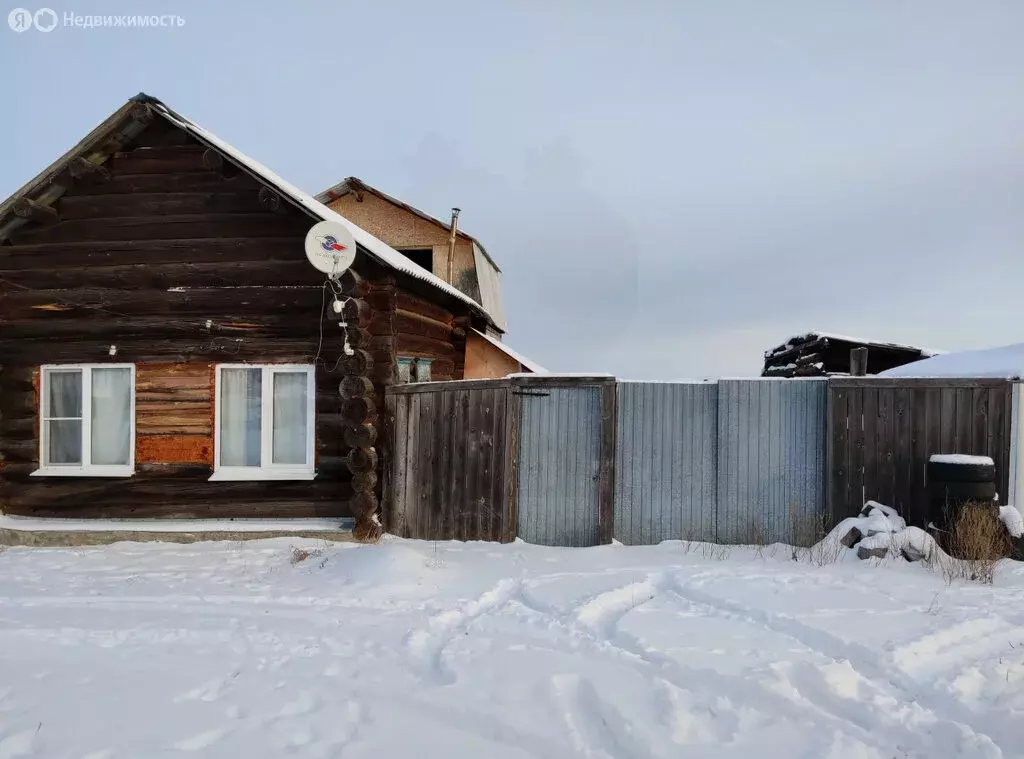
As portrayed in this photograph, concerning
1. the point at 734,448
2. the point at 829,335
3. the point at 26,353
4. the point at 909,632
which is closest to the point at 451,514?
the point at 734,448

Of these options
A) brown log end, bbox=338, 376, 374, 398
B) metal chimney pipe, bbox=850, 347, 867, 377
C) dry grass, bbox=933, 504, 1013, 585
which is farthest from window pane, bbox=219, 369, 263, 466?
dry grass, bbox=933, 504, 1013, 585

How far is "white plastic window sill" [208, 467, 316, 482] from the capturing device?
8578 mm

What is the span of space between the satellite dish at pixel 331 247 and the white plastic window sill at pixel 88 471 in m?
4.33

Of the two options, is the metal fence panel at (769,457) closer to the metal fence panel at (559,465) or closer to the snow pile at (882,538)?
the snow pile at (882,538)

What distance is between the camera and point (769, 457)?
7.22 meters

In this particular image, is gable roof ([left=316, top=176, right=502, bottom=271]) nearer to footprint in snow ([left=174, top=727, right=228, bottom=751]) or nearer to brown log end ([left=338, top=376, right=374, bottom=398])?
brown log end ([left=338, top=376, right=374, bottom=398])

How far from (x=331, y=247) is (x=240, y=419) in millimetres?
2944

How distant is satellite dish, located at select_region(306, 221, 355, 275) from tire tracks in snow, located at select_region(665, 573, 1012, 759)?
5892 millimetres

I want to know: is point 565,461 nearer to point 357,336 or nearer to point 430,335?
point 357,336

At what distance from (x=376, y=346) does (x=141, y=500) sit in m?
4.18

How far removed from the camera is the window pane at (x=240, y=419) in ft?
28.8

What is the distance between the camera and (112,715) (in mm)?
3668

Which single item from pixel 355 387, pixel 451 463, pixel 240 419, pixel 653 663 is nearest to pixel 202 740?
pixel 653 663

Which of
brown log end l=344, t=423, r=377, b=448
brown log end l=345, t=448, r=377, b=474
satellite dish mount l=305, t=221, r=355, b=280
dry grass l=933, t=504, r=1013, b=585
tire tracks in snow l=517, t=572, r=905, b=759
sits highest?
satellite dish mount l=305, t=221, r=355, b=280
